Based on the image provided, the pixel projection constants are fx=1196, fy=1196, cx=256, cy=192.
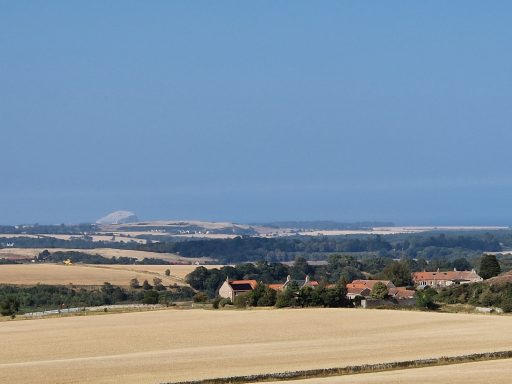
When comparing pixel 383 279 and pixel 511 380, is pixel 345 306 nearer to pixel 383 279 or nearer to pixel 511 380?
pixel 383 279

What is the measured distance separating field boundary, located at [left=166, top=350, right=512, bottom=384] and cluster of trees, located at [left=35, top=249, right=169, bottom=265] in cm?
11277

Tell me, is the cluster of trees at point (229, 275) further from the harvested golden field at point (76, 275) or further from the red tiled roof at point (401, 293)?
the red tiled roof at point (401, 293)

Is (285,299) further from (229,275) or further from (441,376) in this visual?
(229,275)

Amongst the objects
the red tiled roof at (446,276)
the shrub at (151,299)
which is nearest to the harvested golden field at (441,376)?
the shrub at (151,299)

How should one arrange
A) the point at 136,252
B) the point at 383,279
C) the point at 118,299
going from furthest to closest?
the point at 136,252
the point at 383,279
the point at 118,299

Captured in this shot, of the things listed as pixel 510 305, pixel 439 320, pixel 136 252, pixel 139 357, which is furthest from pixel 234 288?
pixel 136 252

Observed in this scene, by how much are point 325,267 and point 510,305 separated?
71.6m

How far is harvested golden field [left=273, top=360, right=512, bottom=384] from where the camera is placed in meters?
38.6

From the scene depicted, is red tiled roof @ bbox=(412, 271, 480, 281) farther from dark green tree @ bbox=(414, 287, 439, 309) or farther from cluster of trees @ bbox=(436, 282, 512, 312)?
dark green tree @ bbox=(414, 287, 439, 309)

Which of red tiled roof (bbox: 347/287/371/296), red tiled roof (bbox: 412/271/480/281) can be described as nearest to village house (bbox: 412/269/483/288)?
red tiled roof (bbox: 412/271/480/281)

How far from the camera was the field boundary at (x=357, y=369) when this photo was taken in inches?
1608

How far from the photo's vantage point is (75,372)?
42812 millimetres

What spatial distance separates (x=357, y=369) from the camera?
43.8m

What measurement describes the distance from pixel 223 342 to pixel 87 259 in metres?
110
